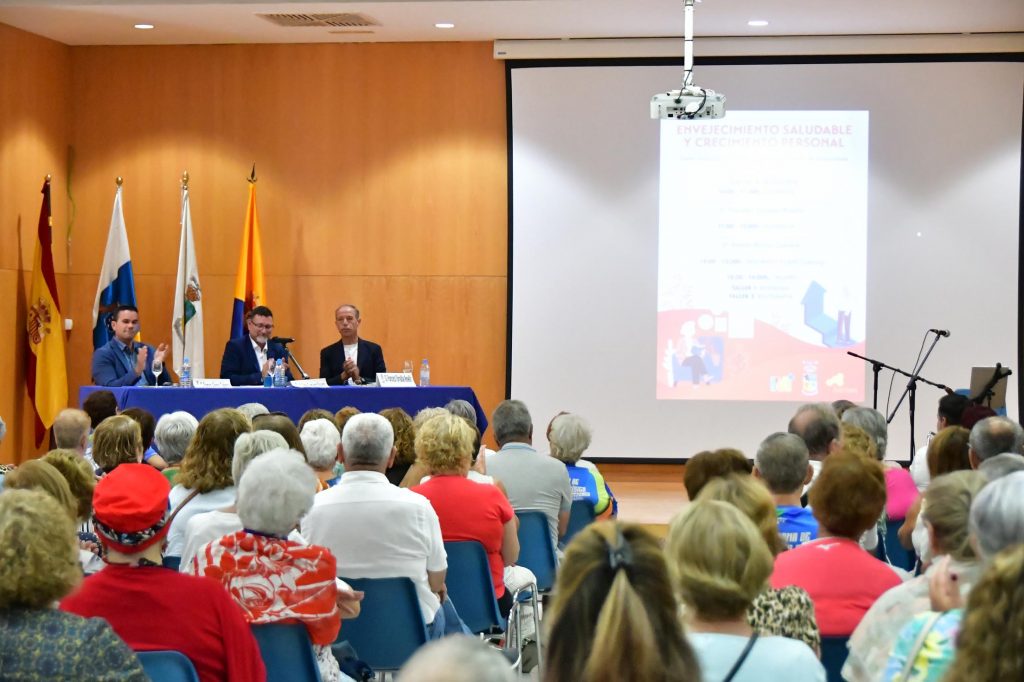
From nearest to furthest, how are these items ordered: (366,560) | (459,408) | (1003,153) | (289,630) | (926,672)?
1. (926,672)
2. (289,630)
3. (366,560)
4. (459,408)
5. (1003,153)

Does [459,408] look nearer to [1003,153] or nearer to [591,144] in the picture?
[591,144]

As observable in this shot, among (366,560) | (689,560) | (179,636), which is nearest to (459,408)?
(366,560)

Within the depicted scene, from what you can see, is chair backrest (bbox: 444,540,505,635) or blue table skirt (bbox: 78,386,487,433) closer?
chair backrest (bbox: 444,540,505,635)

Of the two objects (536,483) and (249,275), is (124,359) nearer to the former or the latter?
(249,275)

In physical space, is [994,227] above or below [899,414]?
above

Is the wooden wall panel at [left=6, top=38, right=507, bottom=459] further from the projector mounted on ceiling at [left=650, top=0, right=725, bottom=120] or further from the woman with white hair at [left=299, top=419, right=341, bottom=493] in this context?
the woman with white hair at [left=299, top=419, right=341, bottom=493]

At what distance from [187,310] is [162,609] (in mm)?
7463

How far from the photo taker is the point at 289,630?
9.64 feet

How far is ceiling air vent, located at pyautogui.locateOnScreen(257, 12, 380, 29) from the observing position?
914 centimetres

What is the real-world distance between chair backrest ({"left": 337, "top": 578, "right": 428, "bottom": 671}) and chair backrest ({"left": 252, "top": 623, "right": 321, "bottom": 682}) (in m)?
0.61

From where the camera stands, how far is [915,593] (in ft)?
8.12

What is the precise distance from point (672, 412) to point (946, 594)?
25.3 ft

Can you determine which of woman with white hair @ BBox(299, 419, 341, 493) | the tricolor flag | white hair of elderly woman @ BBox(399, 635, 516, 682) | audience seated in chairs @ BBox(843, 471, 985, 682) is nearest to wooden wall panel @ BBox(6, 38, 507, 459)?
the tricolor flag

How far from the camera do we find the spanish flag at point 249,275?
9758 mm
